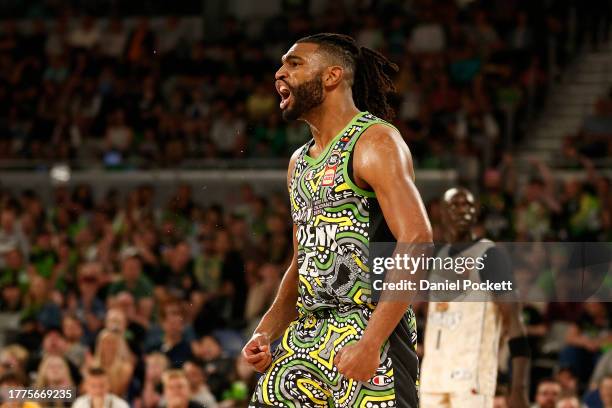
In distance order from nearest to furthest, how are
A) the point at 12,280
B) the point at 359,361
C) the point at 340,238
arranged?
1. the point at 359,361
2. the point at 340,238
3. the point at 12,280

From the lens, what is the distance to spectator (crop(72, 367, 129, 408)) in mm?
6906

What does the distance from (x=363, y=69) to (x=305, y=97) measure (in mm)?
264

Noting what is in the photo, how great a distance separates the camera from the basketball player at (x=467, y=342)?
5820 mm

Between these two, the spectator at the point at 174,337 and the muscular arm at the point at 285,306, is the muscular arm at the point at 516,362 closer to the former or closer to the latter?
the muscular arm at the point at 285,306

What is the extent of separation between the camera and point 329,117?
3941mm

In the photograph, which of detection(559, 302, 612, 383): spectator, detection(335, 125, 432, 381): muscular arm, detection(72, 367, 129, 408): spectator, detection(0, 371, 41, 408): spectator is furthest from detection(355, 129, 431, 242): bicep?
detection(559, 302, 612, 383): spectator

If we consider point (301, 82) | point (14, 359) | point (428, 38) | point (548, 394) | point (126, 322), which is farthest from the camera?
point (428, 38)

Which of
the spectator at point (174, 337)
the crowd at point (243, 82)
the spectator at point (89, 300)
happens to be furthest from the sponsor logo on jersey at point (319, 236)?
the crowd at point (243, 82)

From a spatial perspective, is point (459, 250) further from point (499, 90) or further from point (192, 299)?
point (499, 90)

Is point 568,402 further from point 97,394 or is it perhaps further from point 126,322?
point 126,322

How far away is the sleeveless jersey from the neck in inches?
2.0

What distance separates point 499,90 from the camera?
1196cm

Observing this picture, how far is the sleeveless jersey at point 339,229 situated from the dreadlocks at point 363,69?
0.22m

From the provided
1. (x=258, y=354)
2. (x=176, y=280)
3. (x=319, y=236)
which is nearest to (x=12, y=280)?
(x=176, y=280)
